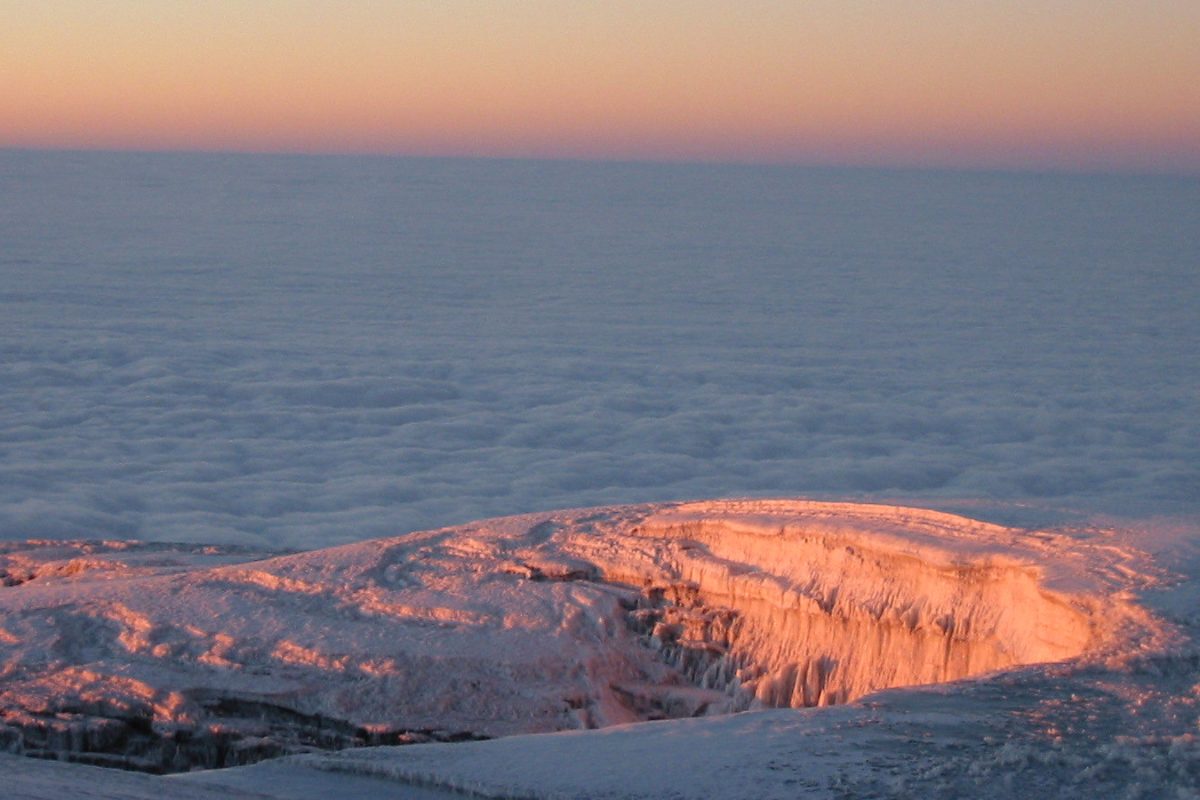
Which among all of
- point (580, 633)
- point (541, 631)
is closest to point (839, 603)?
point (580, 633)

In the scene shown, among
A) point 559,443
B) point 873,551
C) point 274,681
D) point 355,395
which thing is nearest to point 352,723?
point 274,681

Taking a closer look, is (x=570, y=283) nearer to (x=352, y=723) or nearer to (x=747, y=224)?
(x=747, y=224)

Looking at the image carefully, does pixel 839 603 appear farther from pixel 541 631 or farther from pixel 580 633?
pixel 541 631

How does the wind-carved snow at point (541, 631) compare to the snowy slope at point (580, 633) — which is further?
the wind-carved snow at point (541, 631)

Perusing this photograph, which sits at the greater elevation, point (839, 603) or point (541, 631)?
point (839, 603)

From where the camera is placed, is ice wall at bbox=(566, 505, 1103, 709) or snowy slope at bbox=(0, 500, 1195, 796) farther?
ice wall at bbox=(566, 505, 1103, 709)
